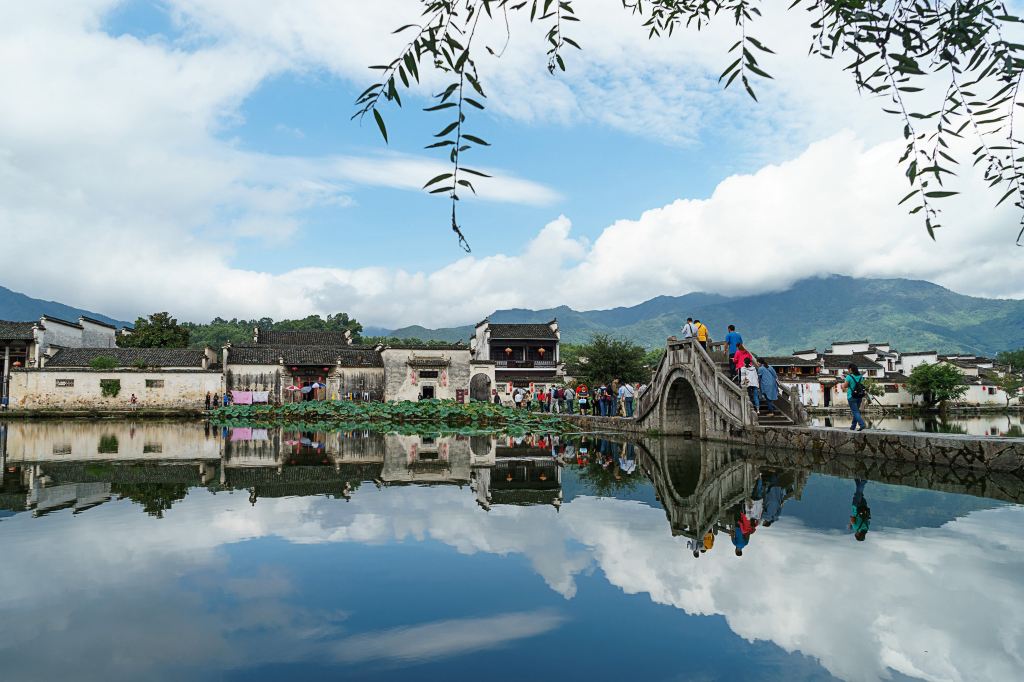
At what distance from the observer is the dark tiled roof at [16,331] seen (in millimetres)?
39219

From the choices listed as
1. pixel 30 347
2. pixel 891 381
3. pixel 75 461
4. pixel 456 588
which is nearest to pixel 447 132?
pixel 456 588

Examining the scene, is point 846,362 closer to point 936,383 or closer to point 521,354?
point 936,383

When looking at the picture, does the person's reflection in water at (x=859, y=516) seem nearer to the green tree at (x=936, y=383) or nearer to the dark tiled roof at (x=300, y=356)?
the dark tiled roof at (x=300, y=356)

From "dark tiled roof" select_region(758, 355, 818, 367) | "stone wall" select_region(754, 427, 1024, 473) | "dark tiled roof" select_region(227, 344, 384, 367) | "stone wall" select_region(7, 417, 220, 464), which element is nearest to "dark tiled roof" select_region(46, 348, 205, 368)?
"dark tiled roof" select_region(227, 344, 384, 367)

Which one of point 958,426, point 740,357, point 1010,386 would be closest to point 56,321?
point 740,357

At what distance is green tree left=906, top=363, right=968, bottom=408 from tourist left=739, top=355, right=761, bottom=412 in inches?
1890

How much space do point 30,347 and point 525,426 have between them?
111ft

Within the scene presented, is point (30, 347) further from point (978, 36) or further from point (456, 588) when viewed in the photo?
point (978, 36)

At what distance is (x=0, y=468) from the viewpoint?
11.7 meters

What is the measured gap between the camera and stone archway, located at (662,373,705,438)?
1906cm

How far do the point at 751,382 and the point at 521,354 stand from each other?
32.4 metres

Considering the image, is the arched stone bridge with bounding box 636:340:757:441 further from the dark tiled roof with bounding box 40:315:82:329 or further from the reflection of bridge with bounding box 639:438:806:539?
the dark tiled roof with bounding box 40:315:82:329

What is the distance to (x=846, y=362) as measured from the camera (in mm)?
61531

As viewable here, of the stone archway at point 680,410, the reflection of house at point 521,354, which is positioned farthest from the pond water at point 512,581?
the reflection of house at point 521,354
